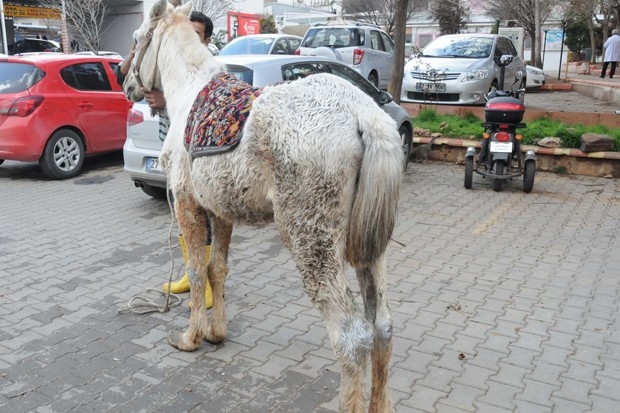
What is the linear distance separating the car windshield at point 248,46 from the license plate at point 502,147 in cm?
983

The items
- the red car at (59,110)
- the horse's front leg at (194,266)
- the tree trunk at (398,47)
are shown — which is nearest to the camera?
the horse's front leg at (194,266)

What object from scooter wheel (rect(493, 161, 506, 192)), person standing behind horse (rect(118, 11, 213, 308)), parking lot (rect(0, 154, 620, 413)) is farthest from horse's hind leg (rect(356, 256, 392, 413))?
scooter wheel (rect(493, 161, 506, 192))

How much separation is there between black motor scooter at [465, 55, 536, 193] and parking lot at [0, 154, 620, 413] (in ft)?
2.38

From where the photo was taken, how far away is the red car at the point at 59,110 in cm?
921

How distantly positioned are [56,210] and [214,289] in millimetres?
4534

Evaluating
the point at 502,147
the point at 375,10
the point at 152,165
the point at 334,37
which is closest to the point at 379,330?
the point at 152,165

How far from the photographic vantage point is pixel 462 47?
48.3 ft

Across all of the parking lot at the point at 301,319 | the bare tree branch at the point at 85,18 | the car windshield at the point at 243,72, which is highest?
the bare tree branch at the point at 85,18

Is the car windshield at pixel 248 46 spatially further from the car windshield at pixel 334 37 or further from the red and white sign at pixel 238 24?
the red and white sign at pixel 238 24

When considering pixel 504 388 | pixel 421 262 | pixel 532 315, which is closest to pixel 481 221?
pixel 421 262

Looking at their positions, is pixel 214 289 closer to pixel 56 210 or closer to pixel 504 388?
pixel 504 388

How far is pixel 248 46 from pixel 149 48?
13.0 metres

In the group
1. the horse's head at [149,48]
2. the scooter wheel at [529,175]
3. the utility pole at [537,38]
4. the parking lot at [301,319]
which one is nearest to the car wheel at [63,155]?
the parking lot at [301,319]

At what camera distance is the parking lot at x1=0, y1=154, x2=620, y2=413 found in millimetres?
3684
